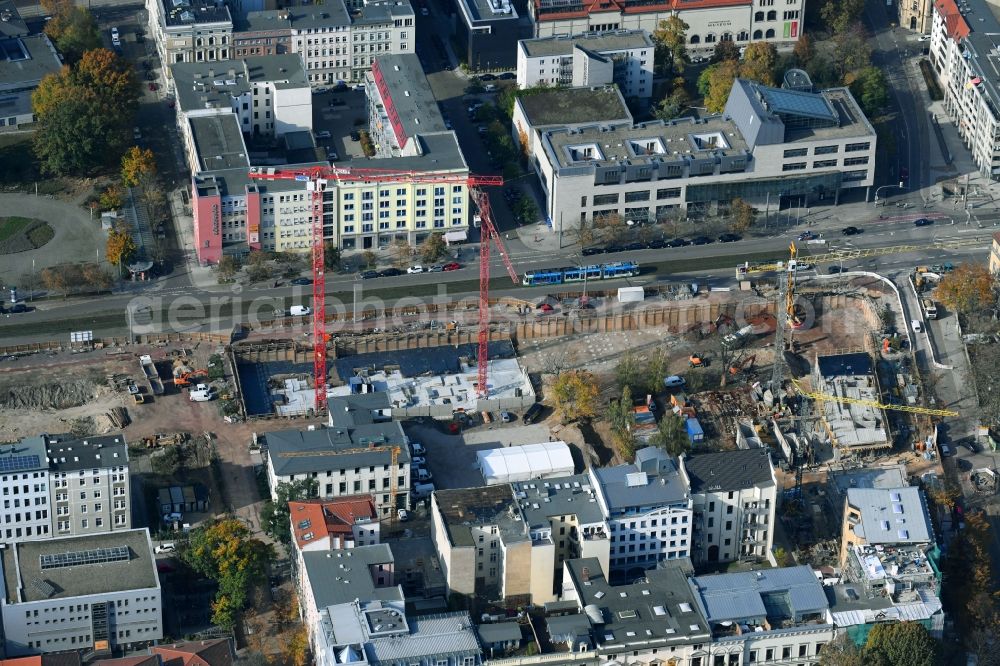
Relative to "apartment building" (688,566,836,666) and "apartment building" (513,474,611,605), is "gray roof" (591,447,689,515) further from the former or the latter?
"apartment building" (688,566,836,666)

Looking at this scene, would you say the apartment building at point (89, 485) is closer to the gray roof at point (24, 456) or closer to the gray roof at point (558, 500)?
the gray roof at point (24, 456)

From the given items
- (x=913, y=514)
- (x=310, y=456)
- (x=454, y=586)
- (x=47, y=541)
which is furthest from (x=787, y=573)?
(x=47, y=541)

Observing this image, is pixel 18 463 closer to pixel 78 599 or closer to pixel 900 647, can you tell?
pixel 78 599

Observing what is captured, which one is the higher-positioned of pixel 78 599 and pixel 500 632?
pixel 78 599

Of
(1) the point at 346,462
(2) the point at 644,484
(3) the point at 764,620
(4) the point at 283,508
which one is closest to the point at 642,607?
(3) the point at 764,620

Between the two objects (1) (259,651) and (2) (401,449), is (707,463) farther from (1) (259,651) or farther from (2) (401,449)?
(1) (259,651)

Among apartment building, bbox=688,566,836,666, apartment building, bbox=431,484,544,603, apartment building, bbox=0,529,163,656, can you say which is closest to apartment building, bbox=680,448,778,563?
apartment building, bbox=688,566,836,666

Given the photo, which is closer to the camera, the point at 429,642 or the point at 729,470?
the point at 429,642
